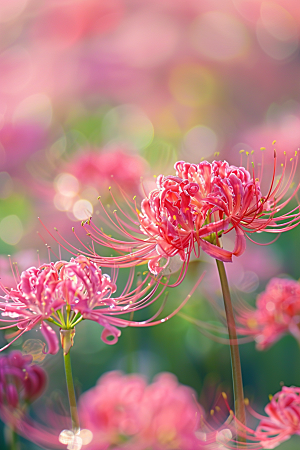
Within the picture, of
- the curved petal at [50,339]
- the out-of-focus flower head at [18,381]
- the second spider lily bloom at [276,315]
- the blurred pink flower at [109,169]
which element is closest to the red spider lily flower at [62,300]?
the curved petal at [50,339]

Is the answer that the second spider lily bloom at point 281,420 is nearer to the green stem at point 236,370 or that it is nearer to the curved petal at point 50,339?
the green stem at point 236,370

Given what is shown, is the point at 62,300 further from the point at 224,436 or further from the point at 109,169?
the point at 109,169

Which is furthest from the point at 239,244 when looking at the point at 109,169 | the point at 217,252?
the point at 109,169

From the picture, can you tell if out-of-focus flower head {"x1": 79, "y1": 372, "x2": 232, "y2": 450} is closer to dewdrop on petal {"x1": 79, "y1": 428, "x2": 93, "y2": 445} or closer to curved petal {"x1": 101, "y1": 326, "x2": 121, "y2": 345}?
dewdrop on petal {"x1": 79, "y1": 428, "x2": 93, "y2": 445}

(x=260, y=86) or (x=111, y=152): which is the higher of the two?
(x=260, y=86)

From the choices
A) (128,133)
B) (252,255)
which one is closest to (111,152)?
(128,133)

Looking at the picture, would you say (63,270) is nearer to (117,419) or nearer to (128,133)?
(117,419)
